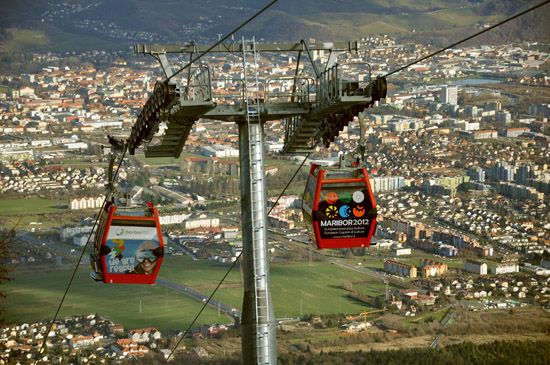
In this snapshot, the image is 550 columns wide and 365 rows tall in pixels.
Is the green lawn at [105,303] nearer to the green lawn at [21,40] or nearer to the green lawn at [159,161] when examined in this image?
the green lawn at [159,161]

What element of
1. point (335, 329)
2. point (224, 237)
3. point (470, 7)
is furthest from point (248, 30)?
point (335, 329)

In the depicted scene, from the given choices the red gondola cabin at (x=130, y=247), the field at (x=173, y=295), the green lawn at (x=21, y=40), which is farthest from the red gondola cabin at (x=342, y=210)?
the green lawn at (x=21, y=40)

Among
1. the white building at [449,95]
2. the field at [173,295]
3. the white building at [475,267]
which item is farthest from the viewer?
the white building at [449,95]

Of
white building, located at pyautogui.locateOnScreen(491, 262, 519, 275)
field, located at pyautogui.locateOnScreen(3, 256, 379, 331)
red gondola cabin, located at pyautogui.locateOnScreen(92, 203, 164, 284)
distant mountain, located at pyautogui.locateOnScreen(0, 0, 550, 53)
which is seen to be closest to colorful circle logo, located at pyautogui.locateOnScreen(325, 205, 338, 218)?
red gondola cabin, located at pyautogui.locateOnScreen(92, 203, 164, 284)

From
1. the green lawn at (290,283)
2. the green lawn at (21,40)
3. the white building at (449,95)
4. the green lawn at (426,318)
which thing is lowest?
the green lawn at (426,318)

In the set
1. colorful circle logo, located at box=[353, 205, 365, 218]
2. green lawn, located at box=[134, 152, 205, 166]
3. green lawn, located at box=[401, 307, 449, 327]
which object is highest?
colorful circle logo, located at box=[353, 205, 365, 218]

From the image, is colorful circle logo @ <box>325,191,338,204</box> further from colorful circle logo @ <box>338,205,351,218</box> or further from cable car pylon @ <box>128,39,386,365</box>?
cable car pylon @ <box>128,39,386,365</box>

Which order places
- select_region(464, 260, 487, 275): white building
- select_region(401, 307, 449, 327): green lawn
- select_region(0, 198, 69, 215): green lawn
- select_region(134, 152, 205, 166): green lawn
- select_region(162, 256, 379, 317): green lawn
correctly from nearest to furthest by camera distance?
select_region(401, 307, 449, 327): green lawn, select_region(162, 256, 379, 317): green lawn, select_region(464, 260, 487, 275): white building, select_region(0, 198, 69, 215): green lawn, select_region(134, 152, 205, 166): green lawn
